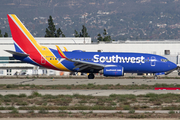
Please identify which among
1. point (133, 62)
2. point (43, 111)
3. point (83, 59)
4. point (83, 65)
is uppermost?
point (83, 59)

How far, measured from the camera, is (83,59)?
144 ft

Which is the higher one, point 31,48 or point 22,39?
point 22,39

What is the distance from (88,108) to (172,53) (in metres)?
54.6

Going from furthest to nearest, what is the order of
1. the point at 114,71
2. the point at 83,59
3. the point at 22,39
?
the point at 22,39
the point at 83,59
the point at 114,71

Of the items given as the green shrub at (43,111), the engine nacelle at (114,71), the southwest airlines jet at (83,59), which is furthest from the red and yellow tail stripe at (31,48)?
the green shrub at (43,111)

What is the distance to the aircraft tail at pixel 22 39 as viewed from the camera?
44.5 m

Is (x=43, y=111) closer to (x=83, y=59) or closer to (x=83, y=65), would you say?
(x=83, y=65)

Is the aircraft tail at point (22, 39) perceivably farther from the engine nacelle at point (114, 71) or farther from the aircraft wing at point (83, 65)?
the engine nacelle at point (114, 71)

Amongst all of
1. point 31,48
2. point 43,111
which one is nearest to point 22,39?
point 31,48

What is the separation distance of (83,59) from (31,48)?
24.4ft

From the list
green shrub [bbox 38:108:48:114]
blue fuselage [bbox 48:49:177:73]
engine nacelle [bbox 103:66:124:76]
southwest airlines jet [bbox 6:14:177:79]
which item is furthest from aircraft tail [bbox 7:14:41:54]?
green shrub [bbox 38:108:48:114]

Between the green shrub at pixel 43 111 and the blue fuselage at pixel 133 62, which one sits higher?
the blue fuselage at pixel 133 62

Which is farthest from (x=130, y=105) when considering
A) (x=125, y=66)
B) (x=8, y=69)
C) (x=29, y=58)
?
(x=8, y=69)

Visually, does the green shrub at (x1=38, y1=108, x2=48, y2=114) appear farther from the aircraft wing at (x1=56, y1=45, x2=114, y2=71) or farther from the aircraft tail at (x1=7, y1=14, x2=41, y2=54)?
the aircraft tail at (x1=7, y1=14, x2=41, y2=54)
